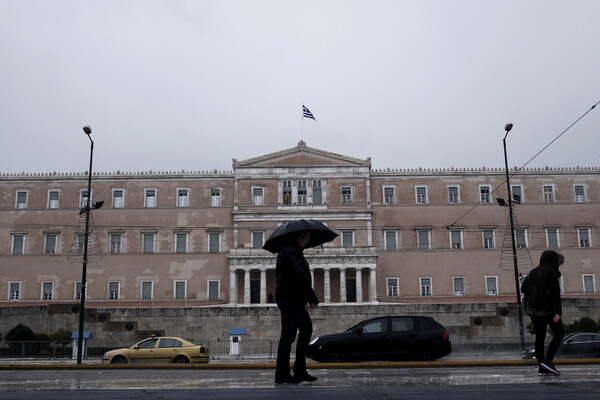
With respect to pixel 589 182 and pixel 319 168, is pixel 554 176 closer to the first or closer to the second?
pixel 589 182

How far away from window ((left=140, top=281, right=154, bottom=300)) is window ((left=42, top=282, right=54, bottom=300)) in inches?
276

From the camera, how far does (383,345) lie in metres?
17.2

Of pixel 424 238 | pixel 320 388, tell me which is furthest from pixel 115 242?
pixel 320 388

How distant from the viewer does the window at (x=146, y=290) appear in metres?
53.9

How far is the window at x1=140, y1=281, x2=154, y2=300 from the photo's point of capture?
53.9 metres

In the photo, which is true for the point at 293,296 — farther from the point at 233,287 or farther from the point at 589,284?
the point at 589,284

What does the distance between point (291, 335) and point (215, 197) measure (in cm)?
4924

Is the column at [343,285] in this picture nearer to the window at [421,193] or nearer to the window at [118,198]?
the window at [421,193]

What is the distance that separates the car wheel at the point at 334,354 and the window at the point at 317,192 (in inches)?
1515

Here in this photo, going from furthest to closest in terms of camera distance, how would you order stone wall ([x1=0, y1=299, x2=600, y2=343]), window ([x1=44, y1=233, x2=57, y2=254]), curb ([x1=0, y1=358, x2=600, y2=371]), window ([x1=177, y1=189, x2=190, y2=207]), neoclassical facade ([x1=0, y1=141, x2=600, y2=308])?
window ([x1=177, y1=189, x2=190, y2=207]), window ([x1=44, y1=233, x2=57, y2=254]), neoclassical facade ([x1=0, y1=141, x2=600, y2=308]), stone wall ([x1=0, y1=299, x2=600, y2=343]), curb ([x1=0, y1=358, x2=600, y2=371])

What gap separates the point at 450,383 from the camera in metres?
6.75

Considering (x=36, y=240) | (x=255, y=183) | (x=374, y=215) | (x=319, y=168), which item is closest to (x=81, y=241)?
(x=36, y=240)

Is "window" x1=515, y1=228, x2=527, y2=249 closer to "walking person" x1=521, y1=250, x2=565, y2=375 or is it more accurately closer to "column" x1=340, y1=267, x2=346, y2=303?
"column" x1=340, y1=267, x2=346, y2=303

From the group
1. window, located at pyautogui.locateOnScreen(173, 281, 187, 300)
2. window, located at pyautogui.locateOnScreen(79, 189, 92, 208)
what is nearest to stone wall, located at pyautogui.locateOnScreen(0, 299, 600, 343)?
window, located at pyautogui.locateOnScreen(173, 281, 187, 300)
